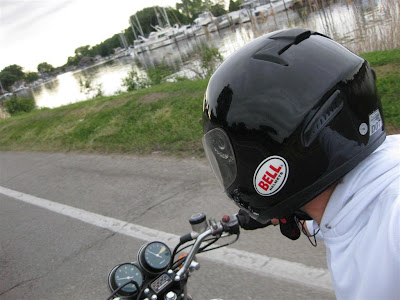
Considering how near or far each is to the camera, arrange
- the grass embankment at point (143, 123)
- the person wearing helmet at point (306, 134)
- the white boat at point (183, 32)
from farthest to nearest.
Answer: the white boat at point (183, 32), the grass embankment at point (143, 123), the person wearing helmet at point (306, 134)

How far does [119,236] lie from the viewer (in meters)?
3.98

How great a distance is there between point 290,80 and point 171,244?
8.49ft

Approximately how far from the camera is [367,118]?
4.45ft

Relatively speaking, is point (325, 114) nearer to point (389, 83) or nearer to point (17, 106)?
point (389, 83)

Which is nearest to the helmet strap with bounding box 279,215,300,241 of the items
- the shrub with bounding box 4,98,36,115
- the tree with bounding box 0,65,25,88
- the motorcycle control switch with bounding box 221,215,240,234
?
the motorcycle control switch with bounding box 221,215,240,234

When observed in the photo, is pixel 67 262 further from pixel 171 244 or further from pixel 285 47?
pixel 285 47

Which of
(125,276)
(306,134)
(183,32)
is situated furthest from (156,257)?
(183,32)

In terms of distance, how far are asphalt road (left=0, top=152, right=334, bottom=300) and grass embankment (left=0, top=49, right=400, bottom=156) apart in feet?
1.71

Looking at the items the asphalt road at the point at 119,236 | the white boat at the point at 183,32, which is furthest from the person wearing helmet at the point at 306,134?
the white boat at the point at 183,32

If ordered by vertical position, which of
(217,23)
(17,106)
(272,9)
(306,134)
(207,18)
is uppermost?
(207,18)

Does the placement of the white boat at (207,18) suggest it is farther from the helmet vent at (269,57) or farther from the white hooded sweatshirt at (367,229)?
the white hooded sweatshirt at (367,229)

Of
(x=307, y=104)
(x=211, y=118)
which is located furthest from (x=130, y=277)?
(x=307, y=104)

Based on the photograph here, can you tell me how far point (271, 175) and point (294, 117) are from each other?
231 millimetres

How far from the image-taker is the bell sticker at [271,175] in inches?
53.2
